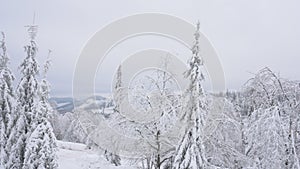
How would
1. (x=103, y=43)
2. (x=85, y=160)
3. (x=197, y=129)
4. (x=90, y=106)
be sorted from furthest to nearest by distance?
1. (x=85, y=160)
2. (x=90, y=106)
3. (x=103, y=43)
4. (x=197, y=129)

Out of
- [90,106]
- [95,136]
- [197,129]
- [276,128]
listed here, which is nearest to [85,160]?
[95,136]

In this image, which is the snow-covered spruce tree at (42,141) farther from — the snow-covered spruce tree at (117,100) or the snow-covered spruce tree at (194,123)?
the snow-covered spruce tree at (194,123)

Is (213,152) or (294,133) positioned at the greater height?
(294,133)

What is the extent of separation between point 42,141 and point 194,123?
7966 mm

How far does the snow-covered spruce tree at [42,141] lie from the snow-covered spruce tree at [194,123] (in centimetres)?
700

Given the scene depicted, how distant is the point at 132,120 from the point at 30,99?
213 inches

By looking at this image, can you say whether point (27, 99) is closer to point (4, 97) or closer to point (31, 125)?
point (31, 125)

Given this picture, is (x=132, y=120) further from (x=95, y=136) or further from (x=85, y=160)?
(x=85, y=160)

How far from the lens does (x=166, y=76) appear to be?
16000 millimetres

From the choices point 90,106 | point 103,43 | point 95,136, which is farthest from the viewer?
point 95,136

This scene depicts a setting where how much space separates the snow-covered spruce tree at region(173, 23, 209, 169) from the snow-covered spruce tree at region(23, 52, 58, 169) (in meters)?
7.00

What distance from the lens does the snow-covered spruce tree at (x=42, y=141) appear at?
14727mm

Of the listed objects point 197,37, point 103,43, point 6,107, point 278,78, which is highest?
point 103,43

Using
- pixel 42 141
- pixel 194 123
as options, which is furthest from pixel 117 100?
pixel 194 123
